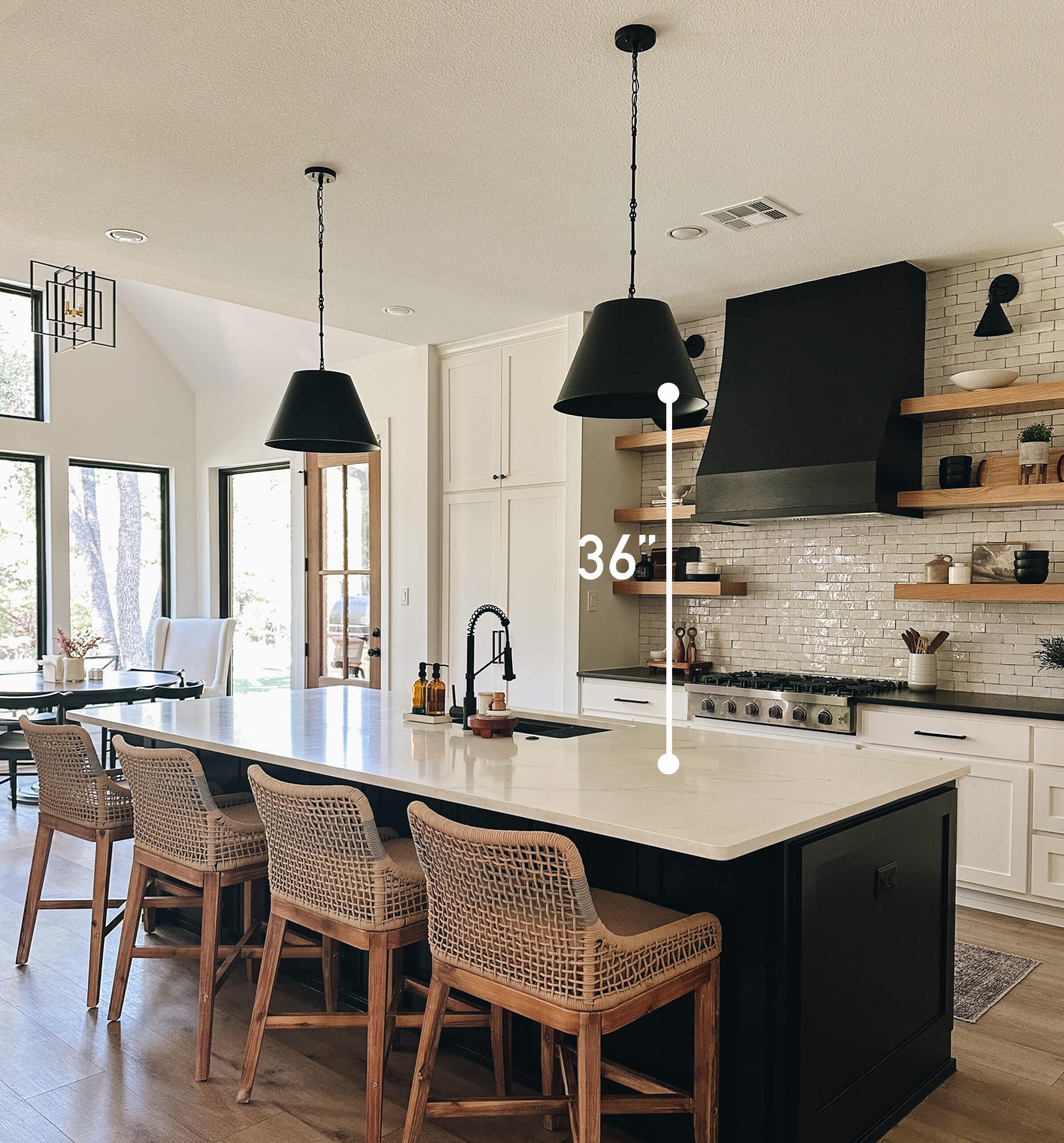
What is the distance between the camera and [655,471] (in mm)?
5762

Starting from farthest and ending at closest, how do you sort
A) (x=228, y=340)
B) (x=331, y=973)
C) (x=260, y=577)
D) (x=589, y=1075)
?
(x=260, y=577) < (x=228, y=340) < (x=331, y=973) < (x=589, y=1075)

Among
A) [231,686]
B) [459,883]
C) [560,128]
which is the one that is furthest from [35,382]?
[459,883]

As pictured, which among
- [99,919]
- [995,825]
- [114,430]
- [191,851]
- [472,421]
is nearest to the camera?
[191,851]

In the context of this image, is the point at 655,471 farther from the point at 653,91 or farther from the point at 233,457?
the point at 233,457

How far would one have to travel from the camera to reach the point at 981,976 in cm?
342

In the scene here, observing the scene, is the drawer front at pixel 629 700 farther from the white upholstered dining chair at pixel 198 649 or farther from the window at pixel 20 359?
the window at pixel 20 359

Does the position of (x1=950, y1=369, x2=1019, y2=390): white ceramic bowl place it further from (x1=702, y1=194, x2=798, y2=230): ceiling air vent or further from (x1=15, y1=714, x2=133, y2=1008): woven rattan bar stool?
(x1=15, y1=714, x2=133, y2=1008): woven rattan bar stool

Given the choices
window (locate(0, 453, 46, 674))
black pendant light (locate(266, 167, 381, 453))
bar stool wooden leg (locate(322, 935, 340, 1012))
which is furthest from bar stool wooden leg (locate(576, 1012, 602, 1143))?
window (locate(0, 453, 46, 674))

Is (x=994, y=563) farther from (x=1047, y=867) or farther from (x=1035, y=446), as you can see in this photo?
(x=1047, y=867)

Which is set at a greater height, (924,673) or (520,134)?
(520,134)

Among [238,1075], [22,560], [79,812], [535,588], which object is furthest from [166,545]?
[238,1075]

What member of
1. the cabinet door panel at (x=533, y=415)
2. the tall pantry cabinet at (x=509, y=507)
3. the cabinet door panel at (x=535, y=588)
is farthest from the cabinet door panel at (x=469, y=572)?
the cabinet door panel at (x=533, y=415)

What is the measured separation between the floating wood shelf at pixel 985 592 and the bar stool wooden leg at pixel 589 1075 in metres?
3.02

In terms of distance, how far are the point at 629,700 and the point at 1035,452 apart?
7.28 ft
